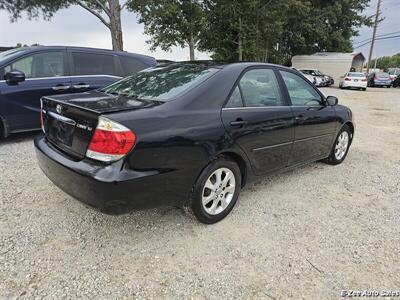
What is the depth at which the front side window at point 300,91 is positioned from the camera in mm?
3805

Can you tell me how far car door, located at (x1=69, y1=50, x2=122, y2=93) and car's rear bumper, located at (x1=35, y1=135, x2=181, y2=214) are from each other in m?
3.58

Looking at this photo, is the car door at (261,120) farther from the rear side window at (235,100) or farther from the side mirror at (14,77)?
the side mirror at (14,77)

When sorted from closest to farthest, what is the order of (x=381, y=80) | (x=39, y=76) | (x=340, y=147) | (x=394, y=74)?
Result: (x=340, y=147) → (x=39, y=76) → (x=381, y=80) → (x=394, y=74)

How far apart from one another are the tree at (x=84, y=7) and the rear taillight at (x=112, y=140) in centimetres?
1435

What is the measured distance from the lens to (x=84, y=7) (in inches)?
671

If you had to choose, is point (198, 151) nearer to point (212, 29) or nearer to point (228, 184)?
point (228, 184)

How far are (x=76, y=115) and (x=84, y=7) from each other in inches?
672

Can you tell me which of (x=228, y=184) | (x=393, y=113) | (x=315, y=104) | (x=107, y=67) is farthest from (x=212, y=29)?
(x=228, y=184)

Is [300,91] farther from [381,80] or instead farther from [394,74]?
[394,74]

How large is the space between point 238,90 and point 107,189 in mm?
1614

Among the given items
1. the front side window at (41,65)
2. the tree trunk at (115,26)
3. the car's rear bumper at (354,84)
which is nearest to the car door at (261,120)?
the front side window at (41,65)

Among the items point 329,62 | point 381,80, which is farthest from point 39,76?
point 329,62

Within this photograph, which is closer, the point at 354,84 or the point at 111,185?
the point at 111,185

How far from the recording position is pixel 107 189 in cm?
227
